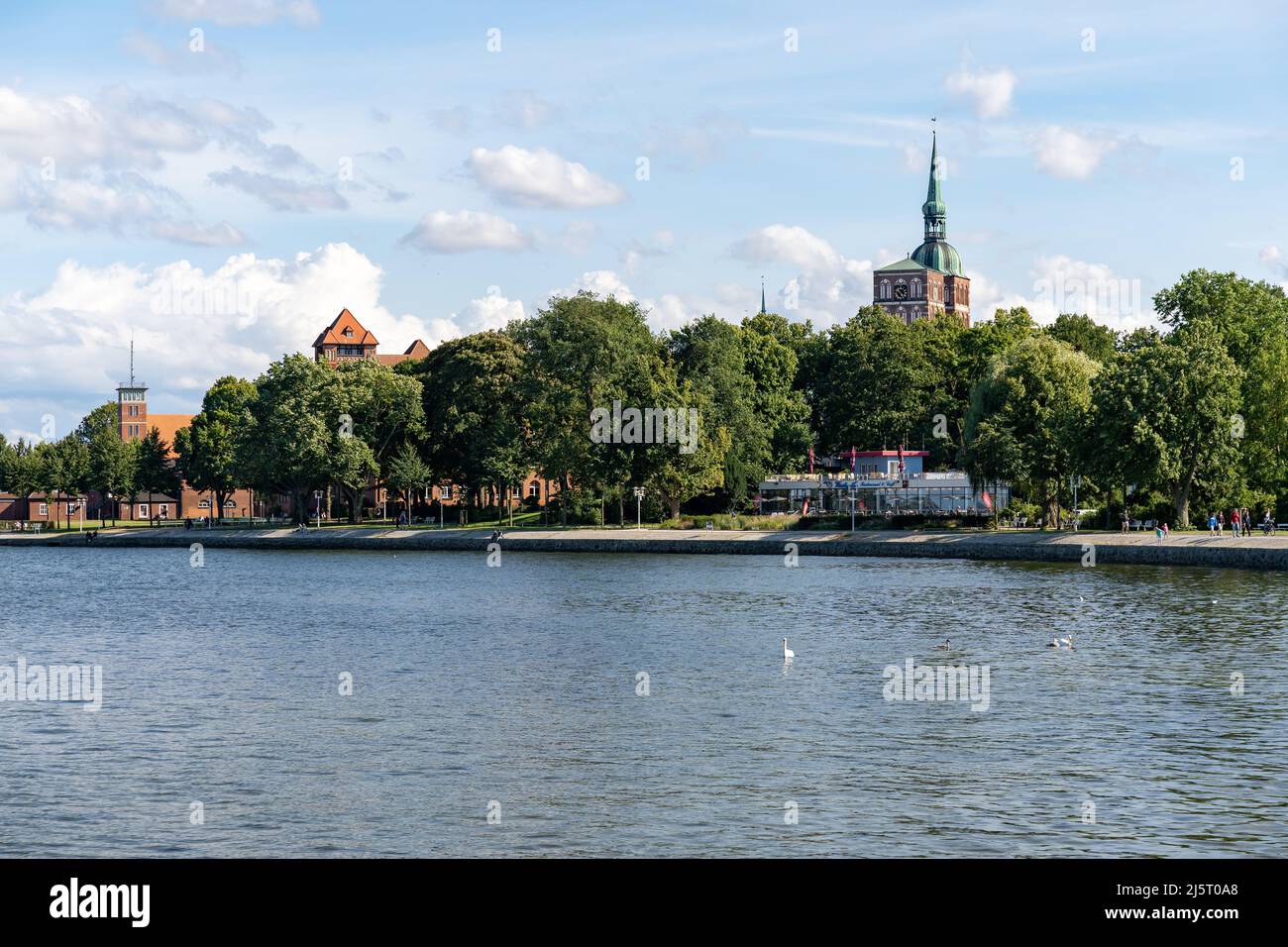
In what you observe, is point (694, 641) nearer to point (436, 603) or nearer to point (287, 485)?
point (436, 603)

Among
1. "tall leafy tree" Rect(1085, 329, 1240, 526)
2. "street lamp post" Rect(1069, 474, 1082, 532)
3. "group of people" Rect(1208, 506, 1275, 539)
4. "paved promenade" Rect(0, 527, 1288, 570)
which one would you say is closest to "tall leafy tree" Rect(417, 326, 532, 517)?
"paved promenade" Rect(0, 527, 1288, 570)

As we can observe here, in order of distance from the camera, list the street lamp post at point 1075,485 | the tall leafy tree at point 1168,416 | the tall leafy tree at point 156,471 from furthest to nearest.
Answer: the tall leafy tree at point 156,471 < the street lamp post at point 1075,485 < the tall leafy tree at point 1168,416

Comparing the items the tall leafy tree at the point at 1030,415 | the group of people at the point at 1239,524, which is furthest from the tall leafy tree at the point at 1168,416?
the tall leafy tree at the point at 1030,415

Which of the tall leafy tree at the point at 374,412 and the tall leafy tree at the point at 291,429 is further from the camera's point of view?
the tall leafy tree at the point at 374,412

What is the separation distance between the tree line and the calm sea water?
28.4m

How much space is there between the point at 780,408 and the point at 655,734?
106 m

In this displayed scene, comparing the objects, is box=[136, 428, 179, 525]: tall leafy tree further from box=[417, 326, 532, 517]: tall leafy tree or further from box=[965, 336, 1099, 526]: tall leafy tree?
box=[965, 336, 1099, 526]: tall leafy tree

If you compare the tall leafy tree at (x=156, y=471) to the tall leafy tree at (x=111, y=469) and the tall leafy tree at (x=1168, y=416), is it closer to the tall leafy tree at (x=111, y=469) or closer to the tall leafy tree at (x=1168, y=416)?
the tall leafy tree at (x=111, y=469)

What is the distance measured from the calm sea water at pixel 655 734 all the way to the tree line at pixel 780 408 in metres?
28.4

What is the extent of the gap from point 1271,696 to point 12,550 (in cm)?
13587

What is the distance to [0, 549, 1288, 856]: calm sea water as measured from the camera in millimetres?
21094

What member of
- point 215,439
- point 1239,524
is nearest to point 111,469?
point 215,439

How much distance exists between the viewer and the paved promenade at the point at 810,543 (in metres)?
81.4
